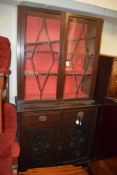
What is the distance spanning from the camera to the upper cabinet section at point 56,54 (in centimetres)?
174

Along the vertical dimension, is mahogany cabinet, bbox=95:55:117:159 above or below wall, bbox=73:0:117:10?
below

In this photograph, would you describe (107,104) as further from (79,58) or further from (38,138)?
(38,138)

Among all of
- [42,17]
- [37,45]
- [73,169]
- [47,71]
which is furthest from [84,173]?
[42,17]

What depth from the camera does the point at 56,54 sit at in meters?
1.90

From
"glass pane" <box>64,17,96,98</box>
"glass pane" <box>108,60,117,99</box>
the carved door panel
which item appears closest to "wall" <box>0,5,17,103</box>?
"glass pane" <box>64,17,96,98</box>

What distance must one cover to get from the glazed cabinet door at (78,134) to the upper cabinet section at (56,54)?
0.73 ft

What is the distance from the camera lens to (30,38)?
5.81ft

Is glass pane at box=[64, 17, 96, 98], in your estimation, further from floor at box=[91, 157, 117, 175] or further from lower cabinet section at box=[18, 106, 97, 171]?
floor at box=[91, 157, 117, 175]

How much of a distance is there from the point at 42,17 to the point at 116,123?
145 cm

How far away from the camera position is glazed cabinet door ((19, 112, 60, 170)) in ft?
6.10

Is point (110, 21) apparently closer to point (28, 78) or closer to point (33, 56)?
point (33, 56)

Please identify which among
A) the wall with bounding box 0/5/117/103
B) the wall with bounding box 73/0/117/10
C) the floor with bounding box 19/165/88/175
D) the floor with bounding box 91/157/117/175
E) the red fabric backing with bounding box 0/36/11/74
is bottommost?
the floor with bounding box 19/165/88/175

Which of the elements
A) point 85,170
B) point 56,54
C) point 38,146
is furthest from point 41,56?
point 85,170

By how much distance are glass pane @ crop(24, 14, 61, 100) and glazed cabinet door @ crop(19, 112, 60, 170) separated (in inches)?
9.0
